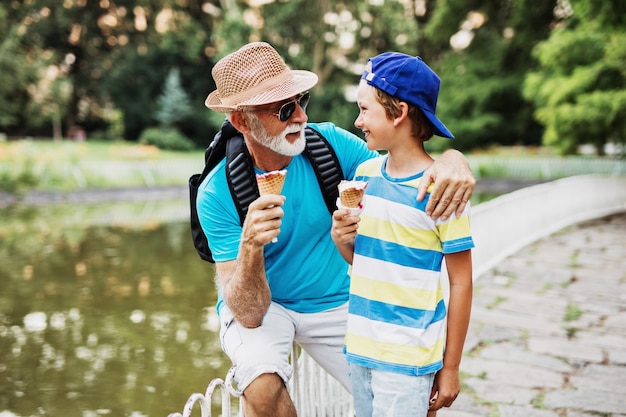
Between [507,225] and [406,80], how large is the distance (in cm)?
677

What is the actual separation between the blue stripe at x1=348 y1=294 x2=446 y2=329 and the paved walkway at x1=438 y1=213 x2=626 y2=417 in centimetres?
168

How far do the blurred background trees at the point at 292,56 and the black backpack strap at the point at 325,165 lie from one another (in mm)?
14516

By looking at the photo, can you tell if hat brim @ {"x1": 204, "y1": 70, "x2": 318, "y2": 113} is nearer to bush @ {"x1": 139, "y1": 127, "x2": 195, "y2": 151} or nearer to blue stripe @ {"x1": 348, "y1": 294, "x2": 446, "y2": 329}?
blue stripe @ {"x1": 348, "y1": 294, "x2": 446, "y2": 329}

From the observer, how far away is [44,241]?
1091cm

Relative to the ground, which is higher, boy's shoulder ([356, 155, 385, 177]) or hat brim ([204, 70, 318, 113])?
hat brim ([204, 70, 318, 113])

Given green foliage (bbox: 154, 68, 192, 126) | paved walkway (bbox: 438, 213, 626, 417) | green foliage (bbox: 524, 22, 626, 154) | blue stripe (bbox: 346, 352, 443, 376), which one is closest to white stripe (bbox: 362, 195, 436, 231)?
blue stripe (bbox: 346, 352, 443, 376)

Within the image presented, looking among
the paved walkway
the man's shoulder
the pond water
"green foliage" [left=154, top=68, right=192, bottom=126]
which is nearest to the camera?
the man's shoulder

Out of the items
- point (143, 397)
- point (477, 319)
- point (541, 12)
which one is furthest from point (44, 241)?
point (541, 12)

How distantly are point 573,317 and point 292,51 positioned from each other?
2688 cm

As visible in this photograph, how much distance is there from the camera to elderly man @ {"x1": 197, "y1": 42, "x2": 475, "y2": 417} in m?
2.56

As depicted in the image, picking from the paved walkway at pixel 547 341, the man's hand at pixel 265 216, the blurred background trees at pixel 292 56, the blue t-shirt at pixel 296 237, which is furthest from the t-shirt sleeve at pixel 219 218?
the blurred background trees at pixel 292 56

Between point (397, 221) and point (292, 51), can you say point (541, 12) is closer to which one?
point (292, 51)

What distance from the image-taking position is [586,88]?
1593 centimetres

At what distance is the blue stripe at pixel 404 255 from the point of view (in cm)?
217
